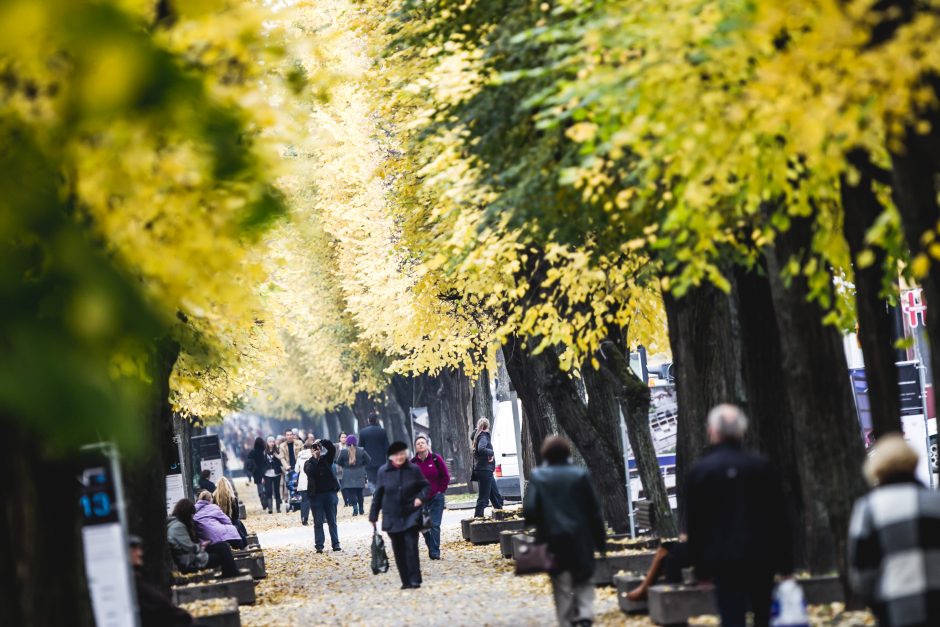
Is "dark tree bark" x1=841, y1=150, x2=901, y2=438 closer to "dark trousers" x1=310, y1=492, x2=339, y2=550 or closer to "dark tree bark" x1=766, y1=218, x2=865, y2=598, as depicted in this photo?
"dark tree bark" x1=766, y1=218, x2=865, y2=598

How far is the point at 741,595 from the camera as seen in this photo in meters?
10.2

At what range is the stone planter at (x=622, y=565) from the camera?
17719mm

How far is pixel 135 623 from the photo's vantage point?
34.0ft

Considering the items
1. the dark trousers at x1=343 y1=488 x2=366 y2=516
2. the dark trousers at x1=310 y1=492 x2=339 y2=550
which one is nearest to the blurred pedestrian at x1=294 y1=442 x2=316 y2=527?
the dark trousers at x1=343 y1=488 x2=366 y2=516

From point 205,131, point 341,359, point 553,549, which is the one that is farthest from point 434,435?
point 205,131

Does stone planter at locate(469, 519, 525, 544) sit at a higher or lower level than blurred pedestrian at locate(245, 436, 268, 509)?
lower

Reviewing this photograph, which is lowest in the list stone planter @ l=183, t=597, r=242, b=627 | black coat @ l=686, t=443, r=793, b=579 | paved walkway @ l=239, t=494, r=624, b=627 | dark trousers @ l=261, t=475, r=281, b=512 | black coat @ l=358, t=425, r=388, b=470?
paved walkway @ l=239, t=494, r=624, b=627

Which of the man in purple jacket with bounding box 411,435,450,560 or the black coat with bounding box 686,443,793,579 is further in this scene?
the man in purple jacket with bounding box 411,435,450,560

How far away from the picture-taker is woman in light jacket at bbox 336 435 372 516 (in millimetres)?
36125

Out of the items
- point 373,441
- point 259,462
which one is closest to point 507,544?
point 373,441

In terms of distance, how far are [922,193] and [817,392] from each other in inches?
114

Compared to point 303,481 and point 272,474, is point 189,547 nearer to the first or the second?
point 303,481

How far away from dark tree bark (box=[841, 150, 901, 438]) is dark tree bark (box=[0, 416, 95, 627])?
5.83 m

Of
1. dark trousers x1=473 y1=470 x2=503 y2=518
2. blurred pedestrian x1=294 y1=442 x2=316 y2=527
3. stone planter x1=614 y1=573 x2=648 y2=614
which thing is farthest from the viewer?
blurred pedestrian x1=294 y1=442 x2=316 y2=527
